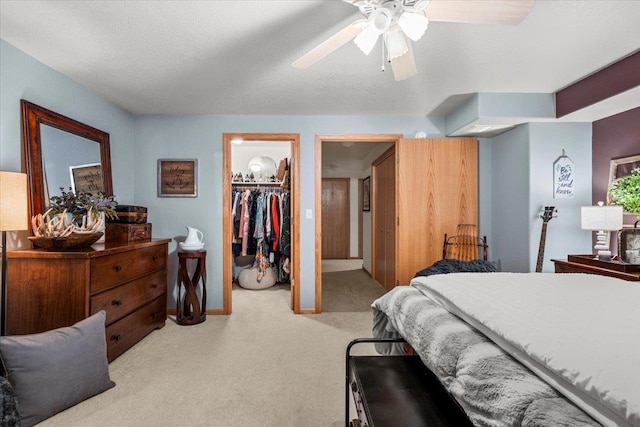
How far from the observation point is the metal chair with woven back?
11.3 feet

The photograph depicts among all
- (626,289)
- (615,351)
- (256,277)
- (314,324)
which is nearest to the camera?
(615,351)

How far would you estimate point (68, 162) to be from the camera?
2576 mm

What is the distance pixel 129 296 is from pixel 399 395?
230 centimetres

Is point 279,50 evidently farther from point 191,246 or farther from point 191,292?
point 191,292

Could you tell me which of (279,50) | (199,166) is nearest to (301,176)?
(199,166)

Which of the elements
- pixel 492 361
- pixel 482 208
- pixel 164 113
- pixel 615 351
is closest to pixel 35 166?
pixel 164 113

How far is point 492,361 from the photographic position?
0.92 meters

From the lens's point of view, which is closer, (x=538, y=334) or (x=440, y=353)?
(x=538, y=334)

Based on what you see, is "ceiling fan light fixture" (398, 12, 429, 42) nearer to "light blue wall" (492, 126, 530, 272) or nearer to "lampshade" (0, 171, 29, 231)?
"lampshade" (0, 171, 29, 231)

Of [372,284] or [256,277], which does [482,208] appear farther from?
[256,277]

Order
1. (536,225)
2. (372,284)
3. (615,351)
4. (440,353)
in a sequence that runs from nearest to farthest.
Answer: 1. (615,351)
2. (440,353)
3. (536,225)
4. (372,284)

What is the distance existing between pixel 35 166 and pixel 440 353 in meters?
2.75

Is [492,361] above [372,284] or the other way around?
above

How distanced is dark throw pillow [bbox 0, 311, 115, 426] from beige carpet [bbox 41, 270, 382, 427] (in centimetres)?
8
